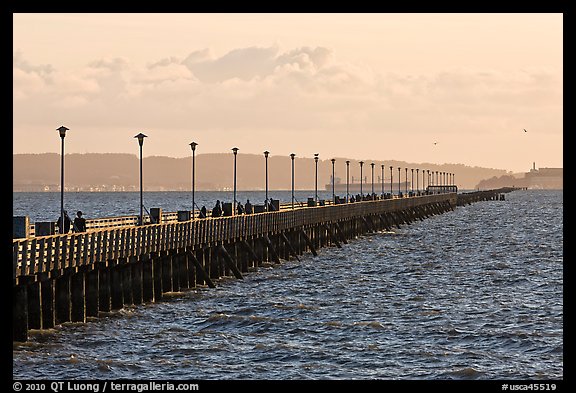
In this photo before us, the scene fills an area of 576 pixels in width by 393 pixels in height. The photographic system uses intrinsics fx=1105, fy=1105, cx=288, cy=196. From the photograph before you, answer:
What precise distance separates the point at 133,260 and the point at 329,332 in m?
9.84

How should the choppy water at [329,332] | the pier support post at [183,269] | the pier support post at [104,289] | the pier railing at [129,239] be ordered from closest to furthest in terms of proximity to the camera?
the choppy water at [329,332] → the pier railing at [129,239] → the pier support post at [104,289] → the pier support post at [183,269]

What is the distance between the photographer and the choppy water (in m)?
32.5

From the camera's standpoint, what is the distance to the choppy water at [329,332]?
32469mm

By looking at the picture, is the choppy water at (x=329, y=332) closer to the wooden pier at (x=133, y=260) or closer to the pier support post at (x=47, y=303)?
the pier support post at (x=47, y=303)

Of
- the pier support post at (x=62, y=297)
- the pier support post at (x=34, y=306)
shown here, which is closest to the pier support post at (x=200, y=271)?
the pier support post at (x=62, y=297)

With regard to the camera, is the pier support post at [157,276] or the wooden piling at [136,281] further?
the pier support post at [157,276]

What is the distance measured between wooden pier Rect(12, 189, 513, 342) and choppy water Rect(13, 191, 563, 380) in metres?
0.87

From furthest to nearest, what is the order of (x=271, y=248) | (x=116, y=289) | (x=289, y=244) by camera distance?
(x=289, y=244) → (x=271, y=248) → (x=116, y=289)

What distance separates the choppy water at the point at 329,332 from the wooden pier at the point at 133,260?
2.86ft

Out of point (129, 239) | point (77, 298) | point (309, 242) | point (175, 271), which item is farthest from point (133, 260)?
point (309, 242)

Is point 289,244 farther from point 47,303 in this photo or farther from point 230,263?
point 47,303

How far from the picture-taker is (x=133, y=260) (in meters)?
45.6
